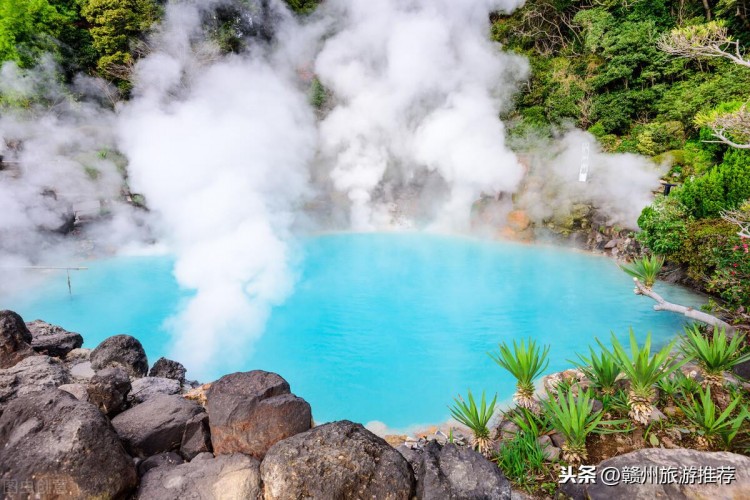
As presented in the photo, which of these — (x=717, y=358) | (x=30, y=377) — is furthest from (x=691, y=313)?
(x=30, y=377)

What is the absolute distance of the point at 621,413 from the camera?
3.14 m

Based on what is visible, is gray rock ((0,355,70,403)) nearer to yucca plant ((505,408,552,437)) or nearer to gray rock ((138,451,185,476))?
gray rock ((138,451,185,476))

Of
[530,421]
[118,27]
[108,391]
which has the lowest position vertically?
[530,421]

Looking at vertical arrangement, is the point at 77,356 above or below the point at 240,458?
above

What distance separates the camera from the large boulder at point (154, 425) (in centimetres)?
301

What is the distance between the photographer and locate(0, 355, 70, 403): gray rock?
12.3 ft

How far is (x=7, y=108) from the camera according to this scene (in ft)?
43.4

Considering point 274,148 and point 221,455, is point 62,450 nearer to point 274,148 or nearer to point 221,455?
point 221,455

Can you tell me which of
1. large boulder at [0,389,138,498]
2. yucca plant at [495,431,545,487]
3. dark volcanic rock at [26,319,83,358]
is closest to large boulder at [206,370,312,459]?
large boulder at [0,389,138,498]

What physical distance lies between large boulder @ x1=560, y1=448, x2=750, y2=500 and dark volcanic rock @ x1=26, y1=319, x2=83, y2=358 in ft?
20.9

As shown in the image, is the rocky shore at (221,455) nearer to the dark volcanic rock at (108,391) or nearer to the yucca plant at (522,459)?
the dark volcanic rock at (108,391)

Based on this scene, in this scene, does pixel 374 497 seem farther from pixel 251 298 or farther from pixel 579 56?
pixel 579 56

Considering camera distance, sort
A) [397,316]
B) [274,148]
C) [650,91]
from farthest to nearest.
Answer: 1. [650,91]
2. [274,148]
3. [397,316]

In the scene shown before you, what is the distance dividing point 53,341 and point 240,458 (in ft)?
14.9
